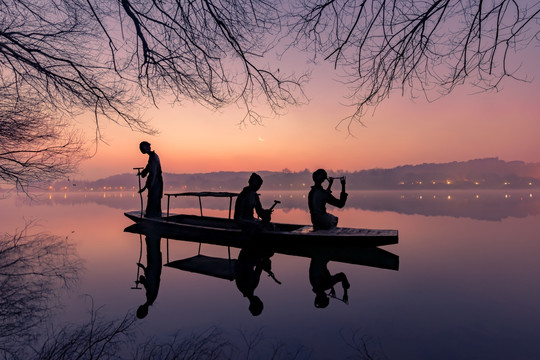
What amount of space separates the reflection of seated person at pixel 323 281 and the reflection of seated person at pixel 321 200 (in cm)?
137

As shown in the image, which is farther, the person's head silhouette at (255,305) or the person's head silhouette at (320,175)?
the person's head silhouette at (320,175)

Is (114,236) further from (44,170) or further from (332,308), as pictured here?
(332,308)

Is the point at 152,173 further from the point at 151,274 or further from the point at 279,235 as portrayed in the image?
the point at 279,235

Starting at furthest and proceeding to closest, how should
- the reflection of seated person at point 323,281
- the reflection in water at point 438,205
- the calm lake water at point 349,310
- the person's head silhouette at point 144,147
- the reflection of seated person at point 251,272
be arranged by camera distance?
the reflection in water at point 438,205 < the person's head silhouette at point 144,147 < the reflection of seated person at point 323,281 < the reflection of seated person at point 251,272 < the calm lake water at point 349,310

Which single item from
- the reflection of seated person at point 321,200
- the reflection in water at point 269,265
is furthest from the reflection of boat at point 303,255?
the reflection of seated person at point 321,200

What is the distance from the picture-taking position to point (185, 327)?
5.74m

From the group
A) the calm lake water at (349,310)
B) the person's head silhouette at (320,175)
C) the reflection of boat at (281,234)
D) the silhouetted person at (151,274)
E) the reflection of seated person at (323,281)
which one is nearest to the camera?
the calm lake water at (349,310)

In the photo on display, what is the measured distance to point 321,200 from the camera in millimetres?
8867

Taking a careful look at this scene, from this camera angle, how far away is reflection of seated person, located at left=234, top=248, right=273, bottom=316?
6.87 m

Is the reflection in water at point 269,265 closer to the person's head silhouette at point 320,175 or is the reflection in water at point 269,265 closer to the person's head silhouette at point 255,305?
the person's head silhouette at point 255,305

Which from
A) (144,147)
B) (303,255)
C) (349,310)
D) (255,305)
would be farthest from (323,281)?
(144,147)

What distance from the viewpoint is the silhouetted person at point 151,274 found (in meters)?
6.70

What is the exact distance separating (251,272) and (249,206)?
1.97 metres

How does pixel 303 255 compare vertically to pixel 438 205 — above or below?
above
